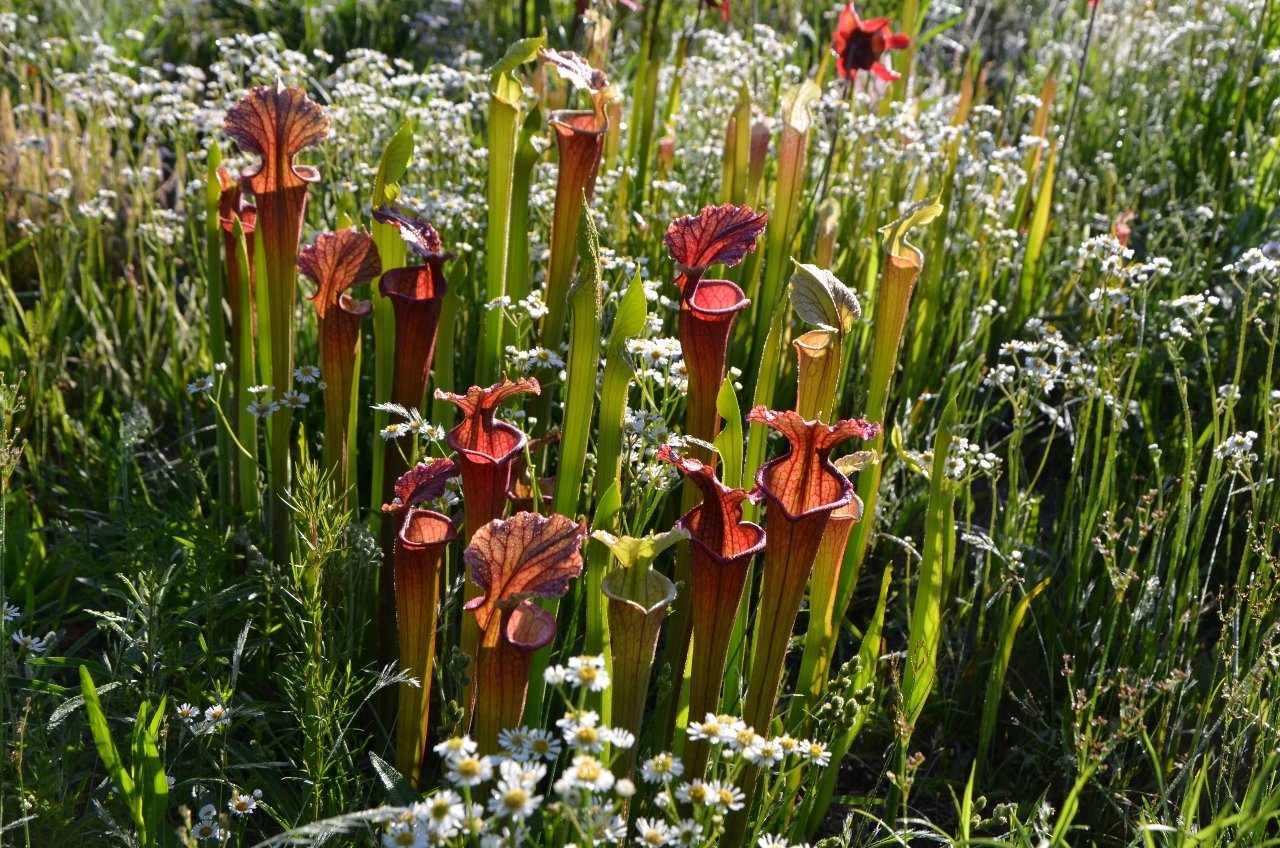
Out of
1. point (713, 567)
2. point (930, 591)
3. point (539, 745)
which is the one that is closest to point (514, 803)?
point (539, 745)

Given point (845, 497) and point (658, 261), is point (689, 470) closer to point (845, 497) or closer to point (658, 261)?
point (845, 497)

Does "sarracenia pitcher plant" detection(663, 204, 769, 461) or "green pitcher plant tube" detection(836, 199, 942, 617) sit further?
"green pitcher plant tube" detection(836, 199, 942, 617)

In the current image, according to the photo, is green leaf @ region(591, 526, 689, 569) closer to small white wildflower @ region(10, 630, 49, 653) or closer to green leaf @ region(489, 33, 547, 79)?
green leaf @ region(489, 33, 547, 79)

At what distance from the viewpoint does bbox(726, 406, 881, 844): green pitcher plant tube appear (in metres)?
1.44

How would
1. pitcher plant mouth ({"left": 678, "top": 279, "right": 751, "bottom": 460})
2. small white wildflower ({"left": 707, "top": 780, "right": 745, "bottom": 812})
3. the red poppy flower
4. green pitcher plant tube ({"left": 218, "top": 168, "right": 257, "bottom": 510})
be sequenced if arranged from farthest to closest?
1. the red poppy flower
2. green pitcher plant tube ({"left": 218, "top": 168, "right": 257, "bottom": 510})
3. pitcher plant mouth ({"left": 678, "top": 279, "right": 751, "bottom": 460})
4. small white wildflower ({"left": 707, "top": 780, "right": 745, "bottom": 812})

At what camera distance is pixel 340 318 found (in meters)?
1.92

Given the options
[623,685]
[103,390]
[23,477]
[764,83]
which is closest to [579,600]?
[623,685]

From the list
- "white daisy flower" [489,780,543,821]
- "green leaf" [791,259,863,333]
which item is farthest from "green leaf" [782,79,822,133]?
"white daisy flower" [489,780,543,821]

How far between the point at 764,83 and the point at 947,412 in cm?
262

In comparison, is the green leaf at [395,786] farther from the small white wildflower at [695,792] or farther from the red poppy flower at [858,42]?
the red poppy flower at [858,42]

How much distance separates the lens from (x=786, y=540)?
1.51 m

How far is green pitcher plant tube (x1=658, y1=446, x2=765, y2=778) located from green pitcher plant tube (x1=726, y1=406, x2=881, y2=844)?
0.04 meters

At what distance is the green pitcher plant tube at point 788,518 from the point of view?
1.44 m

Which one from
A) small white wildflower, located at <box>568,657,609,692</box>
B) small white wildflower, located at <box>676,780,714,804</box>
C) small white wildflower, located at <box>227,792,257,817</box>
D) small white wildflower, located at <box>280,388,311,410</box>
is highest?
small white wildflower, located at <box>280,388,311,410</box>
